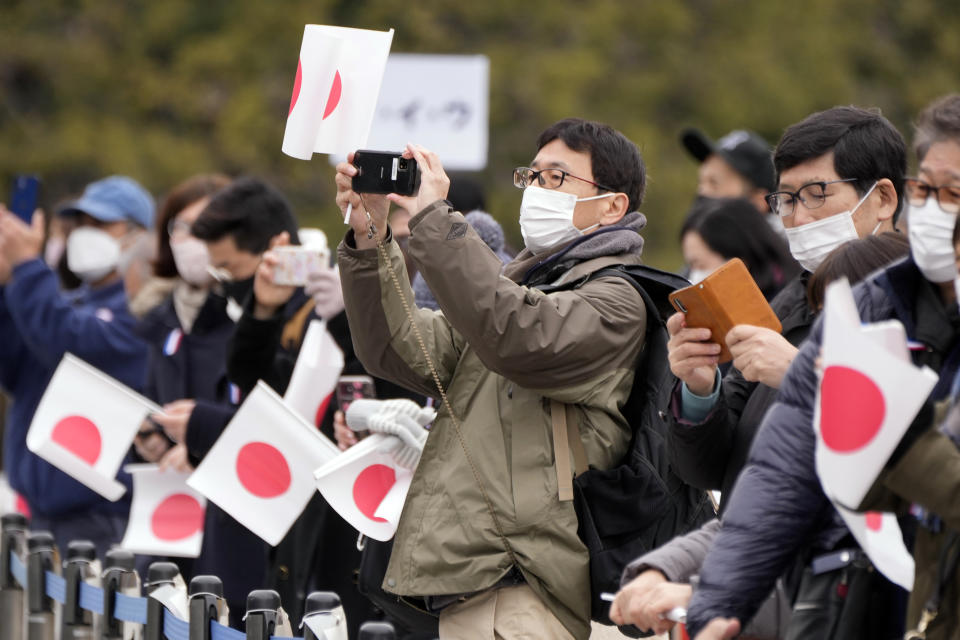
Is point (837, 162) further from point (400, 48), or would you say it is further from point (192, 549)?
point (400, 48)

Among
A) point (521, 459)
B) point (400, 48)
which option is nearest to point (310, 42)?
point (521, 459)

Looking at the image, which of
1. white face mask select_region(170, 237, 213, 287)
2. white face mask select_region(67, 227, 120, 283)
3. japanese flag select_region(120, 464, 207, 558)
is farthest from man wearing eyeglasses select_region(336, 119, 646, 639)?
white face mask select_region(67, 227, 120, 283)

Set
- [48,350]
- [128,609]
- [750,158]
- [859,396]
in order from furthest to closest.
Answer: [750,158] → [48,350] → [128,609] → [859,396]

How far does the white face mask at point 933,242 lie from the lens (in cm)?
299

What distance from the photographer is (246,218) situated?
611 centimetres

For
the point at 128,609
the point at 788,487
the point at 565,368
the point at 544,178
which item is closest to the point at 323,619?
the point at 565,368

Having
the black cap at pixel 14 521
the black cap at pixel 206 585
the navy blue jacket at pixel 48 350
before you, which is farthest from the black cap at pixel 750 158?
the black cap at pixel 206 585

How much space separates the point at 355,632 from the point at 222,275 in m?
1.62

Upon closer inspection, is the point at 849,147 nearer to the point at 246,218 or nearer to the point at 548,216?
the point at 548,216

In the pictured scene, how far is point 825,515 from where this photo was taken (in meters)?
3.09

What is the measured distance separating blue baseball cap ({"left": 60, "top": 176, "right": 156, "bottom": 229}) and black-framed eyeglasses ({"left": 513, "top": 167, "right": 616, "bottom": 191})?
13.8ft

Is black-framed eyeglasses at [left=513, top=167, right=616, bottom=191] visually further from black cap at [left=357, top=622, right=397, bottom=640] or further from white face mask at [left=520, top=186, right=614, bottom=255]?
black cap at [left=357, top=622, right=397, bottom=640]

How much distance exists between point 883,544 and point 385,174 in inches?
68.8

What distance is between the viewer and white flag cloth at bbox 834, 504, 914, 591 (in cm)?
279
